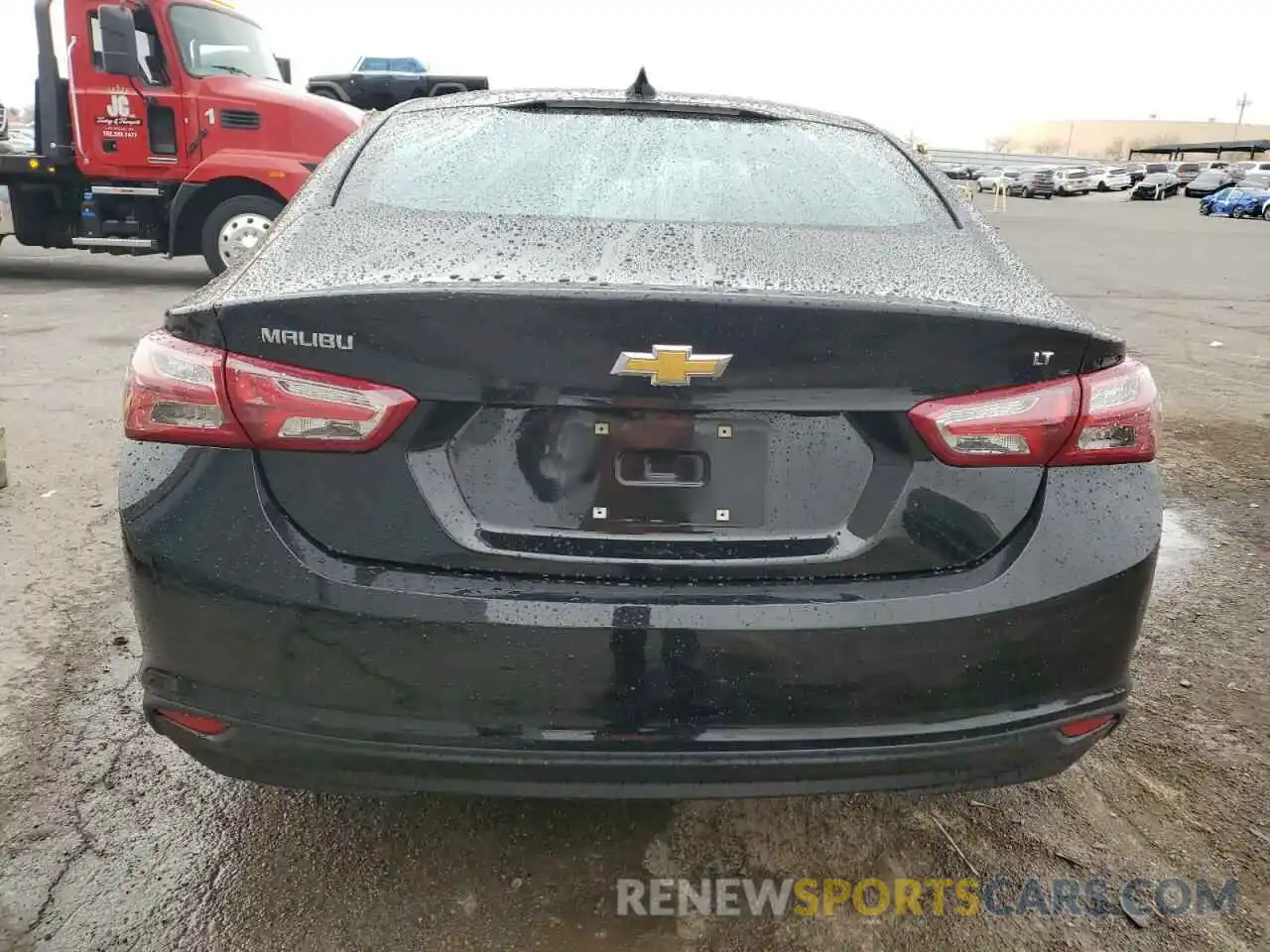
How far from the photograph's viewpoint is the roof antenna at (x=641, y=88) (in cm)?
283

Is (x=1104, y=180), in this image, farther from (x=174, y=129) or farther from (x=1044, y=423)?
(x=1044, y=423)

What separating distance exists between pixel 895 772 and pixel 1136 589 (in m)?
0.56

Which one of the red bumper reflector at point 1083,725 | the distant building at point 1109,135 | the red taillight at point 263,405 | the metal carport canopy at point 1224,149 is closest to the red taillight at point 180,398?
the red taillight at point 263,405

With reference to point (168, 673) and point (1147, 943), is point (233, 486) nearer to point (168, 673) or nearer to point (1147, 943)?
point (168, 673)

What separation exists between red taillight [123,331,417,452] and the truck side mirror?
29.8 ft

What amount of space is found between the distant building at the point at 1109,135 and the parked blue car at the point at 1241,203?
346 feet

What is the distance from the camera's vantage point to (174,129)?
31.8ft

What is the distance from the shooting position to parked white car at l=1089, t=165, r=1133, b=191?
62.9 m

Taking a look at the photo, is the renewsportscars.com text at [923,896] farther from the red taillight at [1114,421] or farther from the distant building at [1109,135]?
the distant building at [1109,135]

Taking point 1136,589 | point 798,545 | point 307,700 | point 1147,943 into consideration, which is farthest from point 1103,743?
point 307,700

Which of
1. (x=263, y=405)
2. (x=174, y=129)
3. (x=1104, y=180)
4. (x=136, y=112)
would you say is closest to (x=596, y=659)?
(x=263, y=405)

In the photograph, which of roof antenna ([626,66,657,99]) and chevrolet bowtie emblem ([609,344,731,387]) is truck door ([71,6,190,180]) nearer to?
roof antenna ([626,66,657,99])

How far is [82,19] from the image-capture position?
9375 mm

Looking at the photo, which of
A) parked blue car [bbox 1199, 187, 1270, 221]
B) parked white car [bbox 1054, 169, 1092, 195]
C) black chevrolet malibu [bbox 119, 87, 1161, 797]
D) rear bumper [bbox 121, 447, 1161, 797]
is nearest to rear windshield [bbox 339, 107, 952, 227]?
black chevrolet malibu [bbox 119, 87, 1161, 797]
